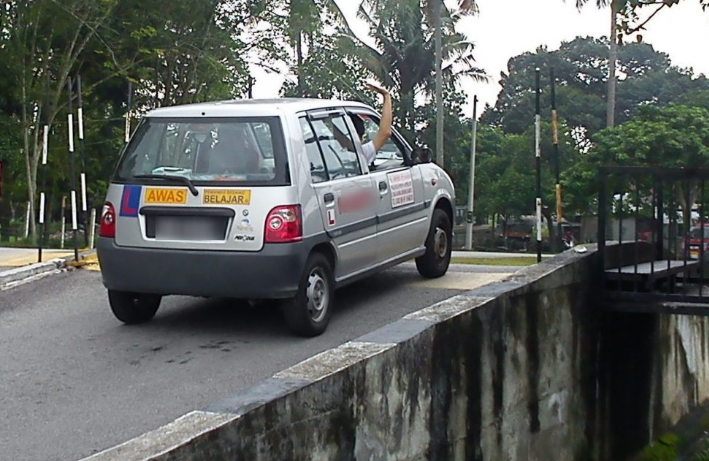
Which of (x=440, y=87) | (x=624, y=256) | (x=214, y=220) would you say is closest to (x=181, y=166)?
(x=214, y=220)

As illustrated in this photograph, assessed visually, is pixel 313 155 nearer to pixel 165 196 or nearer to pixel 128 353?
pixel 165 196

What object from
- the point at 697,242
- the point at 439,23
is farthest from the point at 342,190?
the point at 439,23

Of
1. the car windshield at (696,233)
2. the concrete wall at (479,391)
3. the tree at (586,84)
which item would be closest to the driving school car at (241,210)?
the concrete wall at (479,391)

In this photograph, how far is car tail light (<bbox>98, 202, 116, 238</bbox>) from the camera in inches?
314

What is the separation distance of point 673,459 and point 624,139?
78.1ft

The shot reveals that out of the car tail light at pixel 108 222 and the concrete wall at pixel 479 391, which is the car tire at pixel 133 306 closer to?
the car tail light at pixel 108 222

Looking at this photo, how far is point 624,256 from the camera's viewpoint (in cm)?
1035

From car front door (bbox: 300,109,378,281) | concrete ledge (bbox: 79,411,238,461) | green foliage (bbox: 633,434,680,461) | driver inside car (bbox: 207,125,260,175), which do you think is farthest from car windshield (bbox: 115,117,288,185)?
green foliage (bbox: 633,434,680,461)

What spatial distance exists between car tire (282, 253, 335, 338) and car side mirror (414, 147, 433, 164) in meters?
1.89

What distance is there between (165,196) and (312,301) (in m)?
1.34

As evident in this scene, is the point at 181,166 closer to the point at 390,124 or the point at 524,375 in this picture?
the point at 390,124

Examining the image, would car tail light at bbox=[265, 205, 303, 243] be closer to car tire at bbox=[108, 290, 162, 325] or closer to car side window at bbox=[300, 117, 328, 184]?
car side window at bbox=[300, 117, 328, 184]

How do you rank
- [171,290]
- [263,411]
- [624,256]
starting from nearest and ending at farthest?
1. [263,411]
2. [171,290]
3. [624,256]

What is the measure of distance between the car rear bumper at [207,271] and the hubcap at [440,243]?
2692 millimetres
